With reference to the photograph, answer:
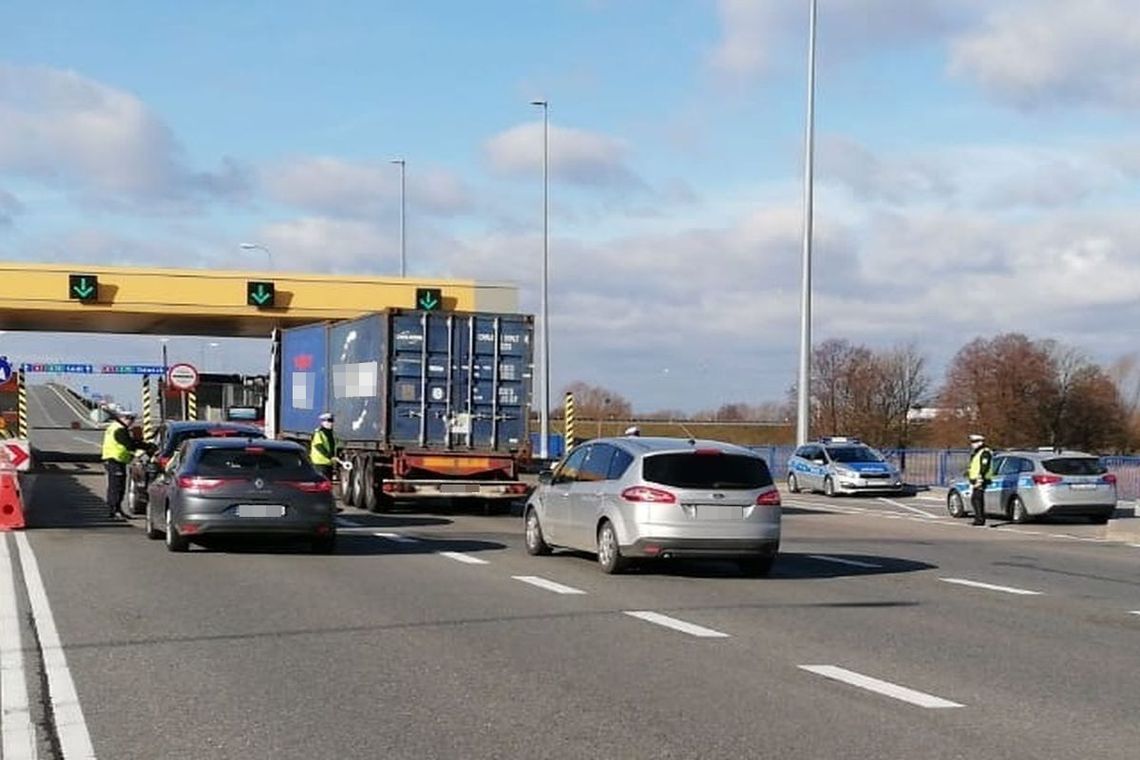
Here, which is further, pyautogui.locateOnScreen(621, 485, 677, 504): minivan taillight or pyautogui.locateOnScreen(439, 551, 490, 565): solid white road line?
pyautogui.locateOnScreen(439, 551, 490, 565): solid white road line

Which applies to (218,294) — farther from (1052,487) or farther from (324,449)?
(1052,487)

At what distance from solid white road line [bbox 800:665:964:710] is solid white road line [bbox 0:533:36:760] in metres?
4.83

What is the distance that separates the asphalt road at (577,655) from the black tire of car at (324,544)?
24 centimetres

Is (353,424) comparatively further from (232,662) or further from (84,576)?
(232,662)

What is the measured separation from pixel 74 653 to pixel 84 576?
16.4 ft

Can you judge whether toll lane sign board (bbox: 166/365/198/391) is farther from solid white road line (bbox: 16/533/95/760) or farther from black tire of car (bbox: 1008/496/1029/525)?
solid white road line (bbox: 16/533/95/760)

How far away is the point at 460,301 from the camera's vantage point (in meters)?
40.5

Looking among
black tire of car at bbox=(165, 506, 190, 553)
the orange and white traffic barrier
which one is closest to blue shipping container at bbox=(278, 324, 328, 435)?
the orange and white traffic barrier

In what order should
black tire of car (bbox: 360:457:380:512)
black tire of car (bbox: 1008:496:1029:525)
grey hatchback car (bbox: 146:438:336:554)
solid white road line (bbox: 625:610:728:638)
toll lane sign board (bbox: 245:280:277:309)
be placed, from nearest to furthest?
solid white road line (bbox: 625:610:728:638) → grey hatchback car (bbox: 146:438:336:554) → black tire of car (bbox: 360:457:380:512) → black tire of car (bbox: 1008:496:1029:525) → toll lane sign board (bbox: 245:280:277:309)

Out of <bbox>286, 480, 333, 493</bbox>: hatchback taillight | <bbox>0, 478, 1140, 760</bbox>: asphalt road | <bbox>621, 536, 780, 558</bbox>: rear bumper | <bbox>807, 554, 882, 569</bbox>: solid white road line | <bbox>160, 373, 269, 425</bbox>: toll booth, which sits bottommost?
<bbox>807, 554, 882, 569</bbox>: solid white road line

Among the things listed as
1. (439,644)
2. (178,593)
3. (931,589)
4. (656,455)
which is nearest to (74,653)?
(439,644)

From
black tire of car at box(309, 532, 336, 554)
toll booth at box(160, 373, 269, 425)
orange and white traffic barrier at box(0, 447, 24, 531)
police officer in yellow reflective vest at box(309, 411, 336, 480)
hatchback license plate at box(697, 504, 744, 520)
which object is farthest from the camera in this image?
toll booth at box(160, 373, 269, 425)

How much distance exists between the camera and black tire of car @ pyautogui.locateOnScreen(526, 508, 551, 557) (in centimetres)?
1786

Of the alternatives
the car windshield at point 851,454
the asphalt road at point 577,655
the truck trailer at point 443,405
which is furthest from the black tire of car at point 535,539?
the car windshield at point 851,454
